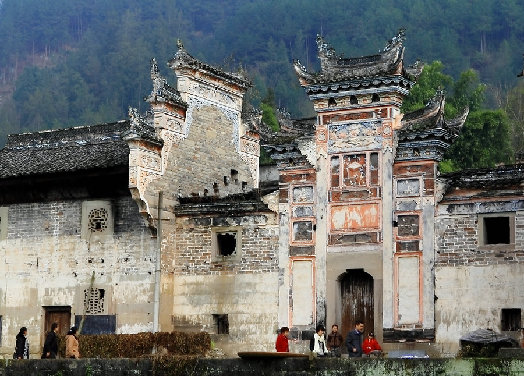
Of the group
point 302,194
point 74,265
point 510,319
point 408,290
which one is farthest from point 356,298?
point 74,265

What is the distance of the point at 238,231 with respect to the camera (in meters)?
31.5

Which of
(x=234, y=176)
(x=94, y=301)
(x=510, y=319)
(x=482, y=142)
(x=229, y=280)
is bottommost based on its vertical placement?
(x=510, y=319)

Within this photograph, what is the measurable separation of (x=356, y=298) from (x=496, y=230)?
4.08 metres

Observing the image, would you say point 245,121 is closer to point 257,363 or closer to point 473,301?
Answer: point 473,301

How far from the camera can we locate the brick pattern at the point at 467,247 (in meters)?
27.8

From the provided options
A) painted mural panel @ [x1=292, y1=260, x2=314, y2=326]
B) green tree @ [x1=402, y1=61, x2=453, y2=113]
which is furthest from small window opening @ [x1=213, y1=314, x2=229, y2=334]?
green tree @ [x1=402, y1=61, x2=453, y2=113]

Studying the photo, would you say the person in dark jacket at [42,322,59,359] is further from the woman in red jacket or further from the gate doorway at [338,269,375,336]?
the gate doorway at [338,269,375,336]

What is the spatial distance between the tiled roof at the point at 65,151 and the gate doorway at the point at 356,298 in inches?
286

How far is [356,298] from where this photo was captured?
2981 cm

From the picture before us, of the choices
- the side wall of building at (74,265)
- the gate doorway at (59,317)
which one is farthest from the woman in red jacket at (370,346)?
the gate doorway at (59,317)

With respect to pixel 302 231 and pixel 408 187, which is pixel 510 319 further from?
pixel 302 231

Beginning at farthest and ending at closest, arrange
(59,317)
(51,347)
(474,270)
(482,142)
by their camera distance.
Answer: (482,142) → (59,317) → (474,270) → (51,347)

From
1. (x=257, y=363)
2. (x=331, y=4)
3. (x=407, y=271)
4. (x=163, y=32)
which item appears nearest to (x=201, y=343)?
(x=407, y=271)

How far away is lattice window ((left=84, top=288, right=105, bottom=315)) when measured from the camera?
3299 cm
